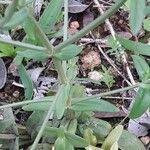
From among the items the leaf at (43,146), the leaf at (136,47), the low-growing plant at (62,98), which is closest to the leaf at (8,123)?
the low-growing plant at (62,98)

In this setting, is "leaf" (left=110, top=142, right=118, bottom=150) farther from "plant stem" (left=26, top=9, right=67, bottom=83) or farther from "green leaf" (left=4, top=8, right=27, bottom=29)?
"green leaf" (left=4, top=8, right=27, bottom=29)

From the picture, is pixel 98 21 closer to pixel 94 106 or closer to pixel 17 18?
pixel 17 18

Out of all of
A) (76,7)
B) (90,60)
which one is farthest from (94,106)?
(76,7)

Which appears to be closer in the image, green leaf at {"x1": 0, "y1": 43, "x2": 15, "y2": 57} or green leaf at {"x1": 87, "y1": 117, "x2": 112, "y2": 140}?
green leaf at {"x1": 87, "y1": 117, "x2": 112, "y2": 140}

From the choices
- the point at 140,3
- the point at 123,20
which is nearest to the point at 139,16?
the point at 140,3

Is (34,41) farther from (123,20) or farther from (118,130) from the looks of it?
(123,20)

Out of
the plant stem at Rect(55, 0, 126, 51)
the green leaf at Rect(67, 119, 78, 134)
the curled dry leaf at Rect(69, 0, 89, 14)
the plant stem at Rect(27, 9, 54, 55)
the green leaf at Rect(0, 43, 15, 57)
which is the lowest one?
the green leaf at Rect(67, 119, 78, 134)

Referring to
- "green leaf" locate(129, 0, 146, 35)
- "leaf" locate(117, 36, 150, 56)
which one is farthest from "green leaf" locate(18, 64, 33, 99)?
"green leaf" locate(129, 0, 146, 35)
